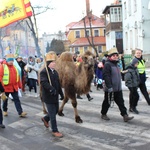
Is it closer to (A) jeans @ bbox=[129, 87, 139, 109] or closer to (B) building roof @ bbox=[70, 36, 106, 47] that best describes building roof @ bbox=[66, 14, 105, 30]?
(B) building roof @ bbox=[70, 36, 106, 47]

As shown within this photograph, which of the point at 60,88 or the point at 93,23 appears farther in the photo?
the point at 93,23

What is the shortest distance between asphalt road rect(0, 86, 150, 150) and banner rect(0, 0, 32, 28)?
2941 mm

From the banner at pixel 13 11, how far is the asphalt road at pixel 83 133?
116 inches

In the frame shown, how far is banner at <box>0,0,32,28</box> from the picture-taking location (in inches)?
319

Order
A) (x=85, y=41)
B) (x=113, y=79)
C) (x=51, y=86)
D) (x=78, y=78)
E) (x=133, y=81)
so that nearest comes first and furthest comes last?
(x=51, y=86)
(x=113, y=79)
(x=78, y=78)
(x=133, y=81)
(x=85, y=41)

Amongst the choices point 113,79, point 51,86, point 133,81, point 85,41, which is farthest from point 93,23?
point 51,86

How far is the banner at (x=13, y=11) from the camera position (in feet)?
26.6

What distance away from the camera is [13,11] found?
8344mm

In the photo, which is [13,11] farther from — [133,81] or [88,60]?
[133,81]

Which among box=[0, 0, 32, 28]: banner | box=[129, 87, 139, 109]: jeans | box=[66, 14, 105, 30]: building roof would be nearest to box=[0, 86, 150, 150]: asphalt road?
box=[129, 87, 139, 109]: jeans

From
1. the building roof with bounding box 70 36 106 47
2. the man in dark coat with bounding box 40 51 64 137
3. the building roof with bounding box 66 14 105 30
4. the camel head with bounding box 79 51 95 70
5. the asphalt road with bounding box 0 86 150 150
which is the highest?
the building roof with bounding box 66 14 105 30

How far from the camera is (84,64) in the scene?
24.0ft

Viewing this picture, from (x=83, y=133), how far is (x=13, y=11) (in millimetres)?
4330

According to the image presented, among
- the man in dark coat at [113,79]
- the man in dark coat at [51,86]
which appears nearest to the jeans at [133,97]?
the man in dark coat at [113,79]
